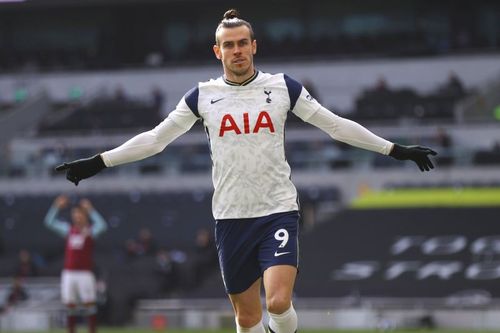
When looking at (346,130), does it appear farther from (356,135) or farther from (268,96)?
(268,96)

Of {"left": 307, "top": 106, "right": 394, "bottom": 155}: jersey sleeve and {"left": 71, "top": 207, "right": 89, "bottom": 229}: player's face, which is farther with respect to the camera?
{"left": 71, "top": 207, "right": 89, "bottom": 229}: player's face

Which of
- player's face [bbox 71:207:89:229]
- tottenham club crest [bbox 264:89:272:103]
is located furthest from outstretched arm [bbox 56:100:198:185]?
player's face [bbox 71:207:89:229]

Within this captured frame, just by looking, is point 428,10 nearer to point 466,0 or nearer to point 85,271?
point 466,0

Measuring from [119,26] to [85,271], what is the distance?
87.0 ft

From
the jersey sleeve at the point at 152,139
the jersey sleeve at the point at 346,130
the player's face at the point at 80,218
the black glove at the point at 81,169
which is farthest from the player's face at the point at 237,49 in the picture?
the player's face at the point at 80,218

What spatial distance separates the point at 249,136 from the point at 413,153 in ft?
4.21

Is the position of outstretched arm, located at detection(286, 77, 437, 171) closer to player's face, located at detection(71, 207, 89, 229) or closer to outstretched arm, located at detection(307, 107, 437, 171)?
outstretched arm, located at detection(307, 107, 437, 171)

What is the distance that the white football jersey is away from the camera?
9.84 meters

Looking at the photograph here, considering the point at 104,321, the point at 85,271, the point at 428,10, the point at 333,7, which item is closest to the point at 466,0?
the point at 428,10

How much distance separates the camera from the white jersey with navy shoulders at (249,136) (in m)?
9.85

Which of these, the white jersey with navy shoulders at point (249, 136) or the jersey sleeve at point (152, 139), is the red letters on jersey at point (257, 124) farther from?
the jersey sleeve at point (152, 139)

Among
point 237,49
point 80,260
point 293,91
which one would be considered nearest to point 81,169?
point 237,49

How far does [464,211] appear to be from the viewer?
95.5 feet

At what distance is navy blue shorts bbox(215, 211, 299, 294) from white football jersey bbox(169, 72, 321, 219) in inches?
2.8
